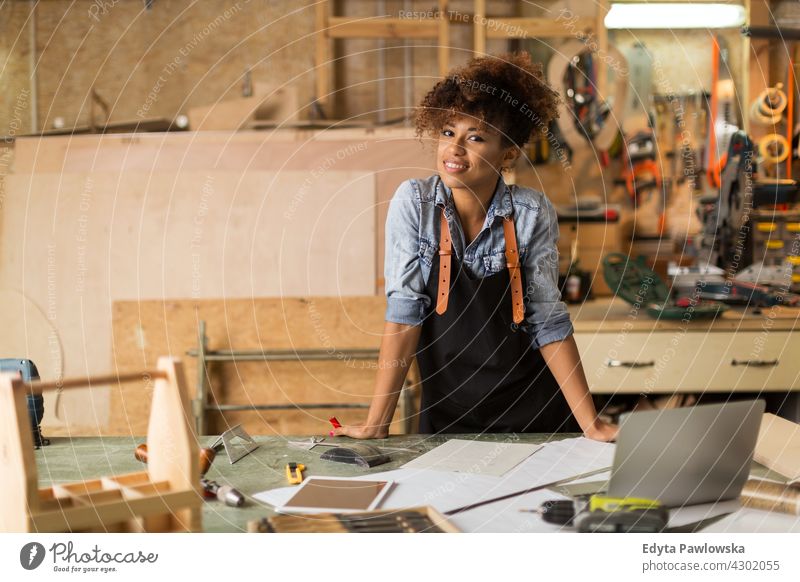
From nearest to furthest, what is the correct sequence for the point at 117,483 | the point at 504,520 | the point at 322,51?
the point at 117,483
the point at 504,520
the point at 322,51

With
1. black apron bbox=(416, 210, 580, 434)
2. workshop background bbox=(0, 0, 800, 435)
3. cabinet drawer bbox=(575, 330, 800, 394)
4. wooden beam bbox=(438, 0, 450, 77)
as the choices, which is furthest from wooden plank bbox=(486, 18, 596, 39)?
black apron bbox=(416, 210, 580, 434)

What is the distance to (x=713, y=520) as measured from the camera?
53.3 inches

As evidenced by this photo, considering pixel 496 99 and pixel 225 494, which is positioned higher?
pixel 496 99

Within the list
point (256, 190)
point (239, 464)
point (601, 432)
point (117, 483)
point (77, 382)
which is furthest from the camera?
point (256, 190)

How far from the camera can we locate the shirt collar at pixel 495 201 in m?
2.16

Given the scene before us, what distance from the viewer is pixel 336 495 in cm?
143

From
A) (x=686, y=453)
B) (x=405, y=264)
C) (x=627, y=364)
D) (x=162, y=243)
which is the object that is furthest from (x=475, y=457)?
(x=162, y=243)

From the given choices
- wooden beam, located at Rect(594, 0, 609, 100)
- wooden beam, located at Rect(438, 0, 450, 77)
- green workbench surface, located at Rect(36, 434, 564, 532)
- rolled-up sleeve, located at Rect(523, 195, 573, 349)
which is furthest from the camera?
wooden beam, located at Rect(594, 0, 609, 100)

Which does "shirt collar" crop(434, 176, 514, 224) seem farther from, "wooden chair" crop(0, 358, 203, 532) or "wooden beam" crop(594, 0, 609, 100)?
"wooden beam" crop(594, 0, 609, 100)

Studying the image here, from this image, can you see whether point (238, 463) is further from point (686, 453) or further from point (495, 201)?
point (495, 201)

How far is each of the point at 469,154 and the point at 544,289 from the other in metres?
0.41

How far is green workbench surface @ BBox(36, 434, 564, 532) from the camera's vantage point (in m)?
1.38

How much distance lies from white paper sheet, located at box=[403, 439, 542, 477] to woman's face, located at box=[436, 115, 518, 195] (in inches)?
28.6
